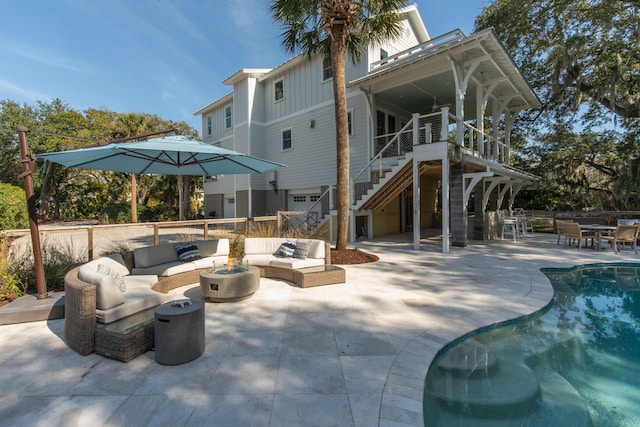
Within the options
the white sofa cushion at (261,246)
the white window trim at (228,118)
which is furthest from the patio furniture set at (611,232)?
the white window trim at (228,118)

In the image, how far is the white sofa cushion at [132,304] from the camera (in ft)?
10.7

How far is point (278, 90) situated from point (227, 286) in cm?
1426

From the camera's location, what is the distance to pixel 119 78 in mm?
14805

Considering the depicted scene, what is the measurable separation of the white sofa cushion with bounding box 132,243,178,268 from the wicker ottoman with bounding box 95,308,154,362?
6.90 feet

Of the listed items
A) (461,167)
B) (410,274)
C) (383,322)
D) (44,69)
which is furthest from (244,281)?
(44,69)

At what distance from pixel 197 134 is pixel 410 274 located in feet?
70.5

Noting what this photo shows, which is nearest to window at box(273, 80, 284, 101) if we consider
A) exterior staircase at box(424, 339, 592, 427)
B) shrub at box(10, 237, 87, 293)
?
shrub at box(10, 237, 87, 293)

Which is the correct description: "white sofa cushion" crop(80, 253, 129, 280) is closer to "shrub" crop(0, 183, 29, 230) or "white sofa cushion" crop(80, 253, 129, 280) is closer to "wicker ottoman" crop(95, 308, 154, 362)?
"wicker ottoman" crop(95, 308, 154, 362)

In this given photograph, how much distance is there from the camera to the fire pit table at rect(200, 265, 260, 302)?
180 inches

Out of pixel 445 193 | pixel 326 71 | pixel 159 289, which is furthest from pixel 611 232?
pixel 159 289

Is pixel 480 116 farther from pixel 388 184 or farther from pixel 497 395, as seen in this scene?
pixel 497 395

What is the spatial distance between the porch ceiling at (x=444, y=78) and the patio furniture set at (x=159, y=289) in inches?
300

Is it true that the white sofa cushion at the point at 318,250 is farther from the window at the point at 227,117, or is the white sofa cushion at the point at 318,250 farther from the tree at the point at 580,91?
the tree at the point at 580,91

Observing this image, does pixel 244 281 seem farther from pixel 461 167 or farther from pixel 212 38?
pixel 212 38
